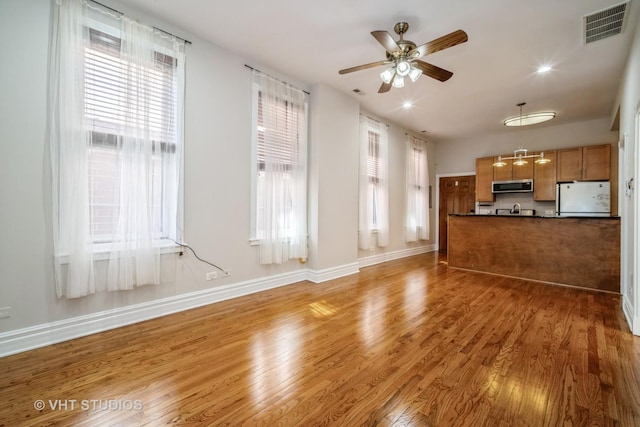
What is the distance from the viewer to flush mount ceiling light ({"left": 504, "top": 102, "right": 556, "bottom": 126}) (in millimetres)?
5590

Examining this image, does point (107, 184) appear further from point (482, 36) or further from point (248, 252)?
point (482, 36)

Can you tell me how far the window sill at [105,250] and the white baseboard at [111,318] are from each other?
1.74 feet

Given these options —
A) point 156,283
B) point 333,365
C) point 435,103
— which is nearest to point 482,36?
point 435,103

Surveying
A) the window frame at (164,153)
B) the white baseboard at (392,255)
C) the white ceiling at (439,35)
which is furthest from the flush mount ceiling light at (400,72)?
the white baseboard at (392,255)

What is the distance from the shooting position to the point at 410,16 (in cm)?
280

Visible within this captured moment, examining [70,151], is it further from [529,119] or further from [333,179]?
[529,119]

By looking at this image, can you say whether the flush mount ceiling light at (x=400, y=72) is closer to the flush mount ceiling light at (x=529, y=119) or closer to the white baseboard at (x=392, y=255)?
the white baseboard at (x=392, y=255)

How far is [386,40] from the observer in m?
2.60

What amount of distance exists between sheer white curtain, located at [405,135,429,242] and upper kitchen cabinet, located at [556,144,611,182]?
2.82 metres

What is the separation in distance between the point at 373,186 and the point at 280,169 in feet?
8.07

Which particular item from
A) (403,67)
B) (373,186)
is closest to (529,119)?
(373,186)

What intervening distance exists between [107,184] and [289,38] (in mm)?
2544

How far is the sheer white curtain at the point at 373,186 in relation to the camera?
5410mm

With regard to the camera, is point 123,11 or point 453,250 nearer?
point 123,11
